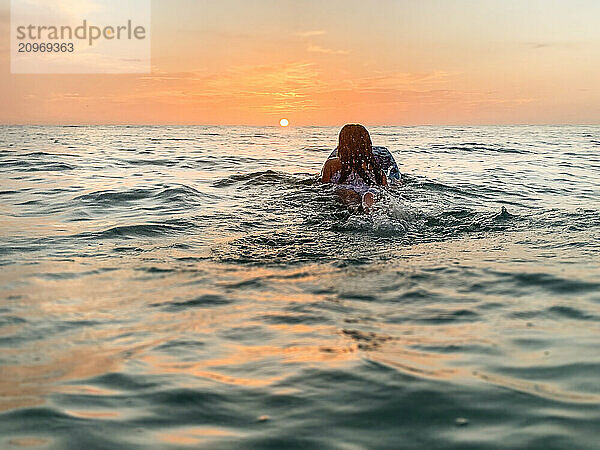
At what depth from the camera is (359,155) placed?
9.38 meters

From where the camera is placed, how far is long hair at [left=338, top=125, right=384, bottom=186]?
30.4ft

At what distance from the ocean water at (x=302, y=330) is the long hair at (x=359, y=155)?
1.56 metres

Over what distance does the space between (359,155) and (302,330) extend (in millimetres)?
6113

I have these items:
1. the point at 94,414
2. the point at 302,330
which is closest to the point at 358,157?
the point at 302,330

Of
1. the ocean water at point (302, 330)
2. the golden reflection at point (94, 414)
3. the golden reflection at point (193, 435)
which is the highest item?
the ocean water at point (302, 330)

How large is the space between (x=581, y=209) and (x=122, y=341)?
7617mm

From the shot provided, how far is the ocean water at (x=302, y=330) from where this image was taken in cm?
244

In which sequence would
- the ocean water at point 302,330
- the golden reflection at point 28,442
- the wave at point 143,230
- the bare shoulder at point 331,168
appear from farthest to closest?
the bare shoulder at point 331,168 → the wave at point 143,230 → the ocean water at point 302,330 → the golden reflection at point 28,442

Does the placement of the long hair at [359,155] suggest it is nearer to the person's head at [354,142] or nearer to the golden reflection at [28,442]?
the person's head at [354,142]

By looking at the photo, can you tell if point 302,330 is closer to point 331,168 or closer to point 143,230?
point 143,230

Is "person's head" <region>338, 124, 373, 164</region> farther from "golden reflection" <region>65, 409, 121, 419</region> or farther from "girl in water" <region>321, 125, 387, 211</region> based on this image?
"golden reflection" <region>65, 409, 121, 419</region>

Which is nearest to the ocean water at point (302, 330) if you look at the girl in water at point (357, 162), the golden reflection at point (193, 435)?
the golden reflection at point (193, 435)

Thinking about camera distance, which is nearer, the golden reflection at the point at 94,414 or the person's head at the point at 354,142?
the golden reflection at the point at 94,414

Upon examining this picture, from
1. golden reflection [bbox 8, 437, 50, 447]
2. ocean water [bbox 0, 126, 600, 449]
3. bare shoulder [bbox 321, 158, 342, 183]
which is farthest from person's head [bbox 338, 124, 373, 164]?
golden reflection [bbox 8, 437, 50, 447]
